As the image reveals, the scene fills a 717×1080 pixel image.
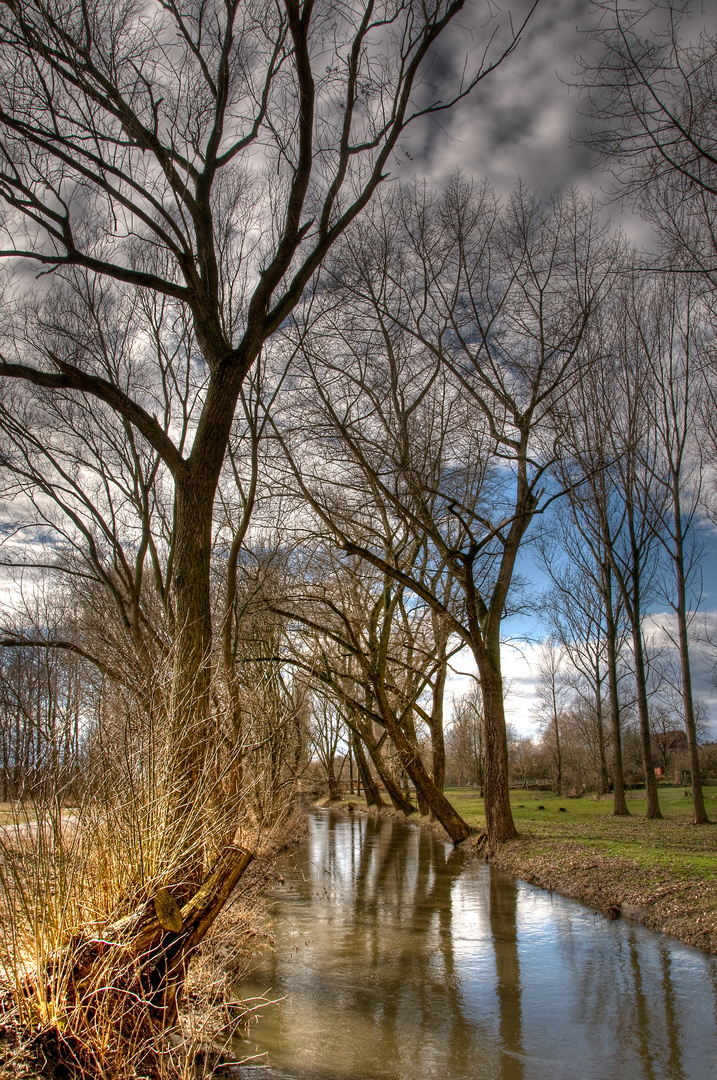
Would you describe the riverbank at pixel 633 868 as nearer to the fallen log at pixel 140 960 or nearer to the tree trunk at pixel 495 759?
the tree trunk at pixel 495 759

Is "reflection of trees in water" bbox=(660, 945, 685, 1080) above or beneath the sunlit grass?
above

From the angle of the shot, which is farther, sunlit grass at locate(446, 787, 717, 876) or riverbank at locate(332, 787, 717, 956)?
sunlit grass at locate(446, 787, 717, 876)

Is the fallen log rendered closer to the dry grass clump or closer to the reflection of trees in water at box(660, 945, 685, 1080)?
the dry grass clump

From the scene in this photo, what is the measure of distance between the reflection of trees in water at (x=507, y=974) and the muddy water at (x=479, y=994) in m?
0.02

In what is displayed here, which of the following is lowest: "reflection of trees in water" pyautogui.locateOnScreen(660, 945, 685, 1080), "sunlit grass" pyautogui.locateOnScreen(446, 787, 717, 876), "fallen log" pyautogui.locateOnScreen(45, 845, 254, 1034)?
"sunlit grass" pyautogui.locateOnScreen(446, 787, 717, 876)

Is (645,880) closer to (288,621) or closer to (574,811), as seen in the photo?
(288,621)

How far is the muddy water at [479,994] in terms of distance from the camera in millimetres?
5312

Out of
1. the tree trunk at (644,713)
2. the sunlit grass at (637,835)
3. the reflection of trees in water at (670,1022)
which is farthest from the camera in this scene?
the tree trunk at (644,713)

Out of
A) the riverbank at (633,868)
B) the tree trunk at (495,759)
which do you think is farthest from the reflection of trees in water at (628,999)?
the tree trunk at (495,759)

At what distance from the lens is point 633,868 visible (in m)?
10.8

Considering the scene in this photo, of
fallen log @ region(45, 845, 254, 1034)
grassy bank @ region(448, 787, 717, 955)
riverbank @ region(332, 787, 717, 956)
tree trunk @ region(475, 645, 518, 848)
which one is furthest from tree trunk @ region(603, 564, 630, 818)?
fallen log @ region(45, 845, 254, 1034)

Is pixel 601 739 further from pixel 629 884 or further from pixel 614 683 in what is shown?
pixel 629 884

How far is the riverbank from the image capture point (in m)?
8.50

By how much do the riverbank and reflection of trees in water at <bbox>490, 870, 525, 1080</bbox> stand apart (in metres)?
0.85
